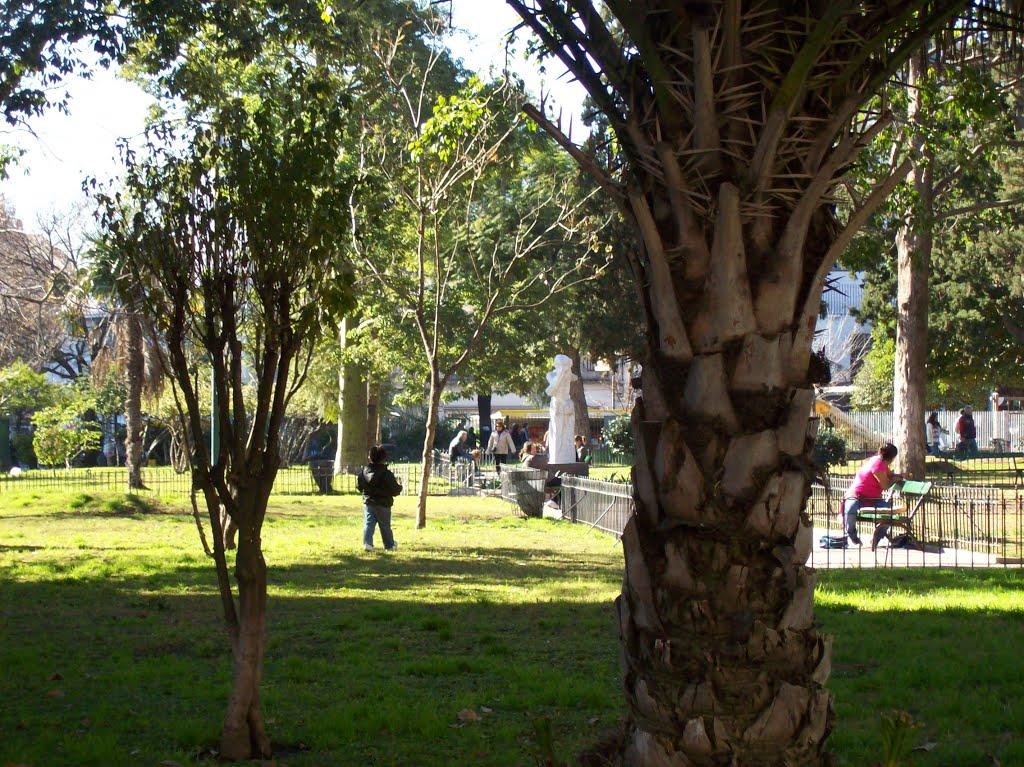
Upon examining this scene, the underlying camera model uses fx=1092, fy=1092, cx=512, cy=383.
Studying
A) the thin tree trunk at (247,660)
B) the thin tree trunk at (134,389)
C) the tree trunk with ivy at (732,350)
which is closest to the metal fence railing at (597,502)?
the thin tree trunk at (134,389)

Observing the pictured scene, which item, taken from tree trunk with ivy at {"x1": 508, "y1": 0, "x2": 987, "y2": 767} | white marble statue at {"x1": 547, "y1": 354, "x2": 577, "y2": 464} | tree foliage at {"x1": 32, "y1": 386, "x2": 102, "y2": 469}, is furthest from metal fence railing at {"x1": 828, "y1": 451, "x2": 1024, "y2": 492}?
tree trunk with ivy at {"x1": 508, "y1": 0, "x2": 987, "y2": 767}

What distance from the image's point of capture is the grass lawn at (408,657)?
554 cm

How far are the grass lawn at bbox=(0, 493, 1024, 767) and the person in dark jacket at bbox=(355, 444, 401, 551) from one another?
565 millimetres

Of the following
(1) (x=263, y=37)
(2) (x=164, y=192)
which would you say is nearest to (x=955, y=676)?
(2) (x=164, y=192)

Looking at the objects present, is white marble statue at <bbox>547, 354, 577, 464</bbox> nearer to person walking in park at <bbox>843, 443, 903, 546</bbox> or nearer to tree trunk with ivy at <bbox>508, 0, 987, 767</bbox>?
person walking in park at <bbox>843, 443, 903, 546</bbox>

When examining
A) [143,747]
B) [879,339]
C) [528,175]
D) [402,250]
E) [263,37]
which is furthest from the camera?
[879,339]

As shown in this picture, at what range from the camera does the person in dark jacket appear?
46.5ft

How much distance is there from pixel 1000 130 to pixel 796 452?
10.5 meters

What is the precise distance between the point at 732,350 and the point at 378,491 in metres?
11.2

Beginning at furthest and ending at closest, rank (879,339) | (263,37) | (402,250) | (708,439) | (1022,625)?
(879,339), (402,250), (263,37), (1022,625), (708,439)

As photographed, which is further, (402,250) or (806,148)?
(402,250)

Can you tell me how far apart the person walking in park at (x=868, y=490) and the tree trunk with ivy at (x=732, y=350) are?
11.7m

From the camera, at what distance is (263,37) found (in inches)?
483

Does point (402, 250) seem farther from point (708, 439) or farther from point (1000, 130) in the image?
point (708, 439)
